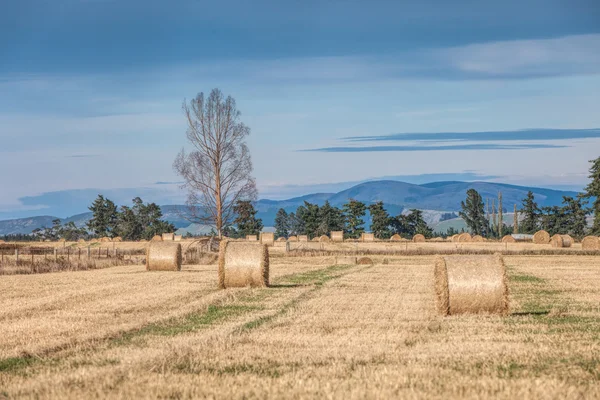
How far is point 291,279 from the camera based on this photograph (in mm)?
30203

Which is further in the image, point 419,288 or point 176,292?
point 419,288

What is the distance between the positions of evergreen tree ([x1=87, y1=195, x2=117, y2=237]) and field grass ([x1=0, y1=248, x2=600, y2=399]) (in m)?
87.4

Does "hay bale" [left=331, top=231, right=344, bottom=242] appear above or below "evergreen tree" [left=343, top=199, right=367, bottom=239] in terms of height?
below

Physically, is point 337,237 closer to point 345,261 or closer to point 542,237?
point 542,237

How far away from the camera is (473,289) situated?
18312 millimetres

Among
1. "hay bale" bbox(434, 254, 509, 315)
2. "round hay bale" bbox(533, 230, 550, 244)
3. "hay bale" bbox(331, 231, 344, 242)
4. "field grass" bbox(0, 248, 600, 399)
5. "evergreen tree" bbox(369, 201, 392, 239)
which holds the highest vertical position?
"evergreen tree" bbox(369, 201, 392, 239)

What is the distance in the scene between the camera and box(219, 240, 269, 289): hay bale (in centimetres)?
2511

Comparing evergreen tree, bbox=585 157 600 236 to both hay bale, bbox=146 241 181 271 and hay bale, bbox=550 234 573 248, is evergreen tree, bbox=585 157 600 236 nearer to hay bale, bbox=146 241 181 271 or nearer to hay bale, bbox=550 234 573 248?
hay bale, bbox=550 234 573 248

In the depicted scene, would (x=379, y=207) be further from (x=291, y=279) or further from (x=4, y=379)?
(x=4, y=379)

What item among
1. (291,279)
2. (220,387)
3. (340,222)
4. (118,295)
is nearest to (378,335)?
(220,387)

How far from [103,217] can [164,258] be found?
78500 mm

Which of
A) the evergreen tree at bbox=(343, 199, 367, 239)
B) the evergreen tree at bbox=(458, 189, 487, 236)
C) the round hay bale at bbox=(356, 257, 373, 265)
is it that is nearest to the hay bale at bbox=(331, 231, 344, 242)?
the evergreen tree at bbox=(343, 199, 367, 239)

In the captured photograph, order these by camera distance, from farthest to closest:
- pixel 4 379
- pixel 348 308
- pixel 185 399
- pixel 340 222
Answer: pixel 340 222, pixel 348 308, pixel 4 379, pixel 185 399

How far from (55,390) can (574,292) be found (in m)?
18.0
